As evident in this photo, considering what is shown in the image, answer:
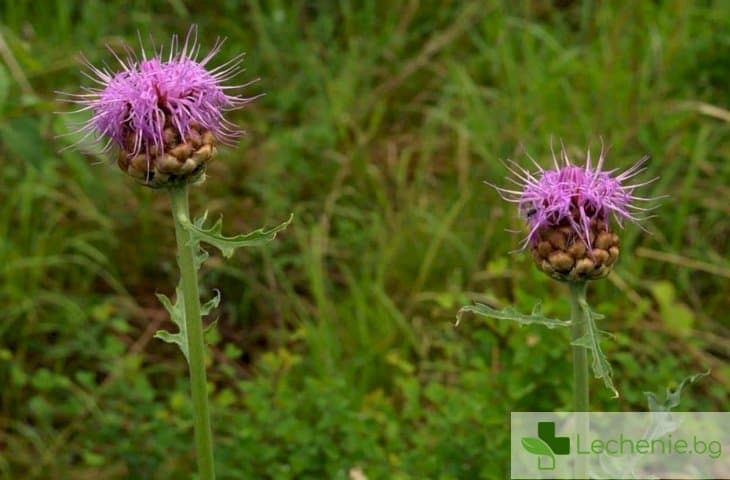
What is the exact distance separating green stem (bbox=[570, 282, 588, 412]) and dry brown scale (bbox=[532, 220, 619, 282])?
0.02 metres

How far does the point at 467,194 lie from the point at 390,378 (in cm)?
80

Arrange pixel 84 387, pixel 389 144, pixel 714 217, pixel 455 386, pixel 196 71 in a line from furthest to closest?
pixel 389 144 → pixel 714 217 → pixel 84 387 → pixel 455 386 → pixel 196 71

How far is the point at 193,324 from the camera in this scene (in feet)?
5.39

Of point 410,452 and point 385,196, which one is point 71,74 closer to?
point 385,196

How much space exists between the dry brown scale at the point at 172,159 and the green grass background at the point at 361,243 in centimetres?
103

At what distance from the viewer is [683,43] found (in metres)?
3.94

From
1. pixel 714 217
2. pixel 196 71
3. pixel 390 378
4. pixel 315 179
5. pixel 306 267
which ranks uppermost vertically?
pixel 315 179

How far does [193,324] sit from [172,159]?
277 millimetres

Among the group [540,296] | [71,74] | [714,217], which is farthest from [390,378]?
[71,74]

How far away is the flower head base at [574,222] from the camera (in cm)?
158

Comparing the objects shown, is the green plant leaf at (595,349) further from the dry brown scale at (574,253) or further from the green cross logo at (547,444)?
the green cross logo at (547,444)

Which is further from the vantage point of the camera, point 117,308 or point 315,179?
point 315,179

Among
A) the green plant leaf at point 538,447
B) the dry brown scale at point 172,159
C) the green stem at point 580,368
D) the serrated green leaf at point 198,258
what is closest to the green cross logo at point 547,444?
the green plant leaf at point 538,447

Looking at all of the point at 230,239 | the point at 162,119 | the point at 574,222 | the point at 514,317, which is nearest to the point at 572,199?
the point at 574,222
